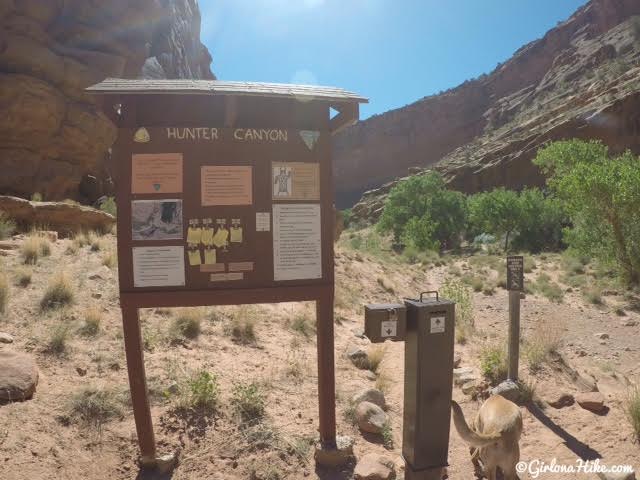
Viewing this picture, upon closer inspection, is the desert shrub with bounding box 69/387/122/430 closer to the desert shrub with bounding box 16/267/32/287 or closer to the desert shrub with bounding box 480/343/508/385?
the desert shrub with bounding box 16/267/32/287

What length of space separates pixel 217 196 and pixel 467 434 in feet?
9.20

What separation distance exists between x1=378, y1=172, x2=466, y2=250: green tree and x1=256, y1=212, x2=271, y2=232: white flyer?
31.5 meters

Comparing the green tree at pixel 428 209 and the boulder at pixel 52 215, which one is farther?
the green tree at pixel 428 209

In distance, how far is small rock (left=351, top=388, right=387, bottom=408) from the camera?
515cm

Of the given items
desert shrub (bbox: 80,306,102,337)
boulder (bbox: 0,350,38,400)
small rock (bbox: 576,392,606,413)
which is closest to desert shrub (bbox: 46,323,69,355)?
desert shrub (bbox: 80,306,102,337)

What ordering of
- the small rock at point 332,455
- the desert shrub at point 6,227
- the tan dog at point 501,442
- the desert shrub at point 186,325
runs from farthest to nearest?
1. the desert shrub at point 6,227
2. the desert shrub at point 186,325
3. the small rock at point 332,455
4. the tan dog at point 501,442

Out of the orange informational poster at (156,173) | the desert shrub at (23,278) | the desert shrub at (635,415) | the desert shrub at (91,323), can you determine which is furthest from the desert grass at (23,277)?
the desert shrub at (635,415)

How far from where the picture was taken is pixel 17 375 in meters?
4.28

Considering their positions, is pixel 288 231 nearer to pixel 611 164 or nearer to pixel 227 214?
pixel 227 214

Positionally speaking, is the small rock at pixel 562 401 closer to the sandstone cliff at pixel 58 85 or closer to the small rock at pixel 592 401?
the small rock at pixel 592 401

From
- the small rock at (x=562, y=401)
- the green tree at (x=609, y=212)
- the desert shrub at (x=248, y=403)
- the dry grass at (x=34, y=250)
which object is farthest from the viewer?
the green tree at (x=609, y=212)

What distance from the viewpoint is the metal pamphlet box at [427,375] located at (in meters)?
2.96

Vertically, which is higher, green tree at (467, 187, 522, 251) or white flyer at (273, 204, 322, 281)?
green tree at (467, 187, 522, 251)

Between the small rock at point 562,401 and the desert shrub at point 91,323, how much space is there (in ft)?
20.1
